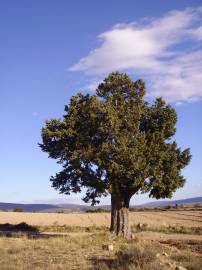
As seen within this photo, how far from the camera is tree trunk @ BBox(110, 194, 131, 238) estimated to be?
1505 inches

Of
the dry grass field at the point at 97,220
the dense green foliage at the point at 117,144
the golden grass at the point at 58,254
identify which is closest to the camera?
the golden grass at the point at 58,254

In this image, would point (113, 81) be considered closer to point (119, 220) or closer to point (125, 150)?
point (125, 150)

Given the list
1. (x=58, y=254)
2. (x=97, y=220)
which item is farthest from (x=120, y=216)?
(x=97, y=220)

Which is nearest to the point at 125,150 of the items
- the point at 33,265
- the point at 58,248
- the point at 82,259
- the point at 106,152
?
the point at 106,152

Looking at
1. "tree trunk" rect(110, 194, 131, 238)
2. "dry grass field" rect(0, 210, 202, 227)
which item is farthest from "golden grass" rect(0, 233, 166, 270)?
"dry grass field" rect(0, 210, 202, 227)

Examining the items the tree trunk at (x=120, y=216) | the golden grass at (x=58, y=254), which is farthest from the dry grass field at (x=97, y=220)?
the golden grass at (x=58, y=254)

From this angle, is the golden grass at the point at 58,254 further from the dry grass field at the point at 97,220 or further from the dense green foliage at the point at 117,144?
the dry grass field at the point at 97,220

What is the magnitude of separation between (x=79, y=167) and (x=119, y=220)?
4877 mm

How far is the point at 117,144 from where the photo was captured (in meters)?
35.9

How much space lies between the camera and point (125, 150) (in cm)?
3516

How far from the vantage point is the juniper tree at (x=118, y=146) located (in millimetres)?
35750

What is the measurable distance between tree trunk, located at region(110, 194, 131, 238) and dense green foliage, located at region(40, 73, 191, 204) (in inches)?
28.3

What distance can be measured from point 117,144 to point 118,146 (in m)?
0.21

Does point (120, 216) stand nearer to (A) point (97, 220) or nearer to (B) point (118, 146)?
(B) point (118, 146)
